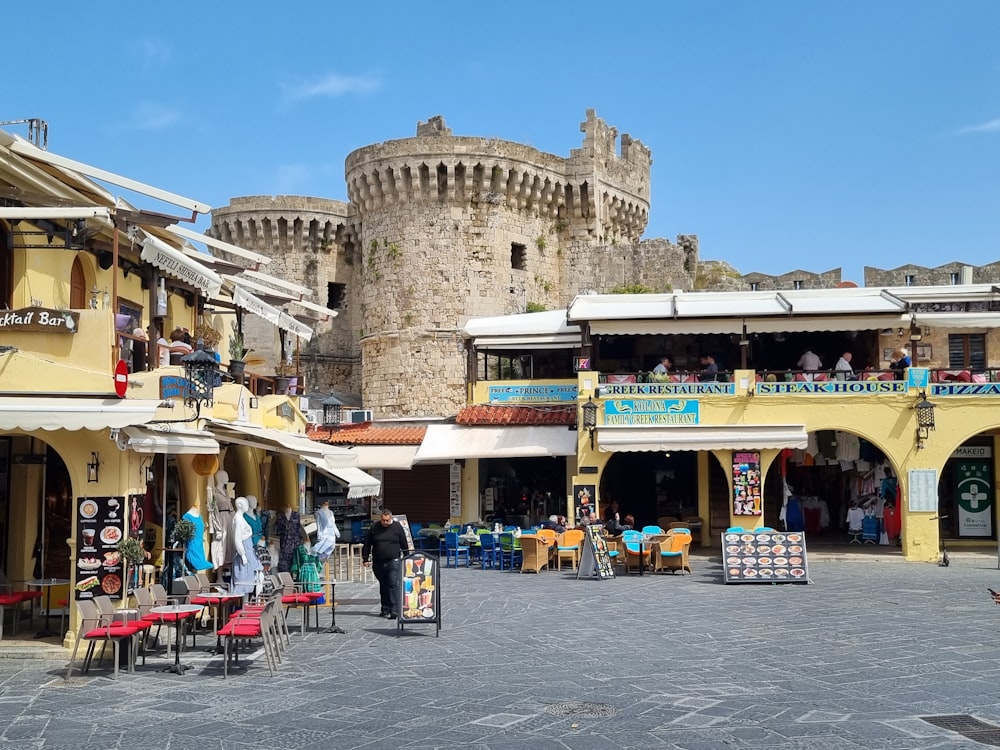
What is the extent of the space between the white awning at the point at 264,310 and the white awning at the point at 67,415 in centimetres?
531

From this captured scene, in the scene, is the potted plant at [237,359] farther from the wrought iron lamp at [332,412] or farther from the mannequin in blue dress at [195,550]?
the wrought iron lamp at [332,412]

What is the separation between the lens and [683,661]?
1105 centimetres

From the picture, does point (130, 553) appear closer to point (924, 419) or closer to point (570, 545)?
point (570, 545)

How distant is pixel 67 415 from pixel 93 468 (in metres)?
0.96

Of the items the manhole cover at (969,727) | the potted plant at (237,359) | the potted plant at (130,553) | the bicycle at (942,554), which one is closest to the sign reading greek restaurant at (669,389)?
the bicycle at (942,554)

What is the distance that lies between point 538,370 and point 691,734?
69.1 feet

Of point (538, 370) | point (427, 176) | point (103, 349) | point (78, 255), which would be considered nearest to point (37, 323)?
point (103, 349)

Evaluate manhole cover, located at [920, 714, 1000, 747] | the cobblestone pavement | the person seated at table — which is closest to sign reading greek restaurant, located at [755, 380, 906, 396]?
the person seated at table

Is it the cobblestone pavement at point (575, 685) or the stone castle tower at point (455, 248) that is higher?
the stone castle tower at point (455, 248)

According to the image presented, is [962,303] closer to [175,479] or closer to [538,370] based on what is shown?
[538,370]

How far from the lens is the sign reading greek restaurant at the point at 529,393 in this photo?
26531 millimetres

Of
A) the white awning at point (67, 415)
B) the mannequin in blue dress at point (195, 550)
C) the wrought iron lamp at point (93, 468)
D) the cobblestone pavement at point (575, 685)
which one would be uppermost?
the white awning at point (67, 415)

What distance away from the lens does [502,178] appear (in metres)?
35.1

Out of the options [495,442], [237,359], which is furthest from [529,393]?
[237,359]
